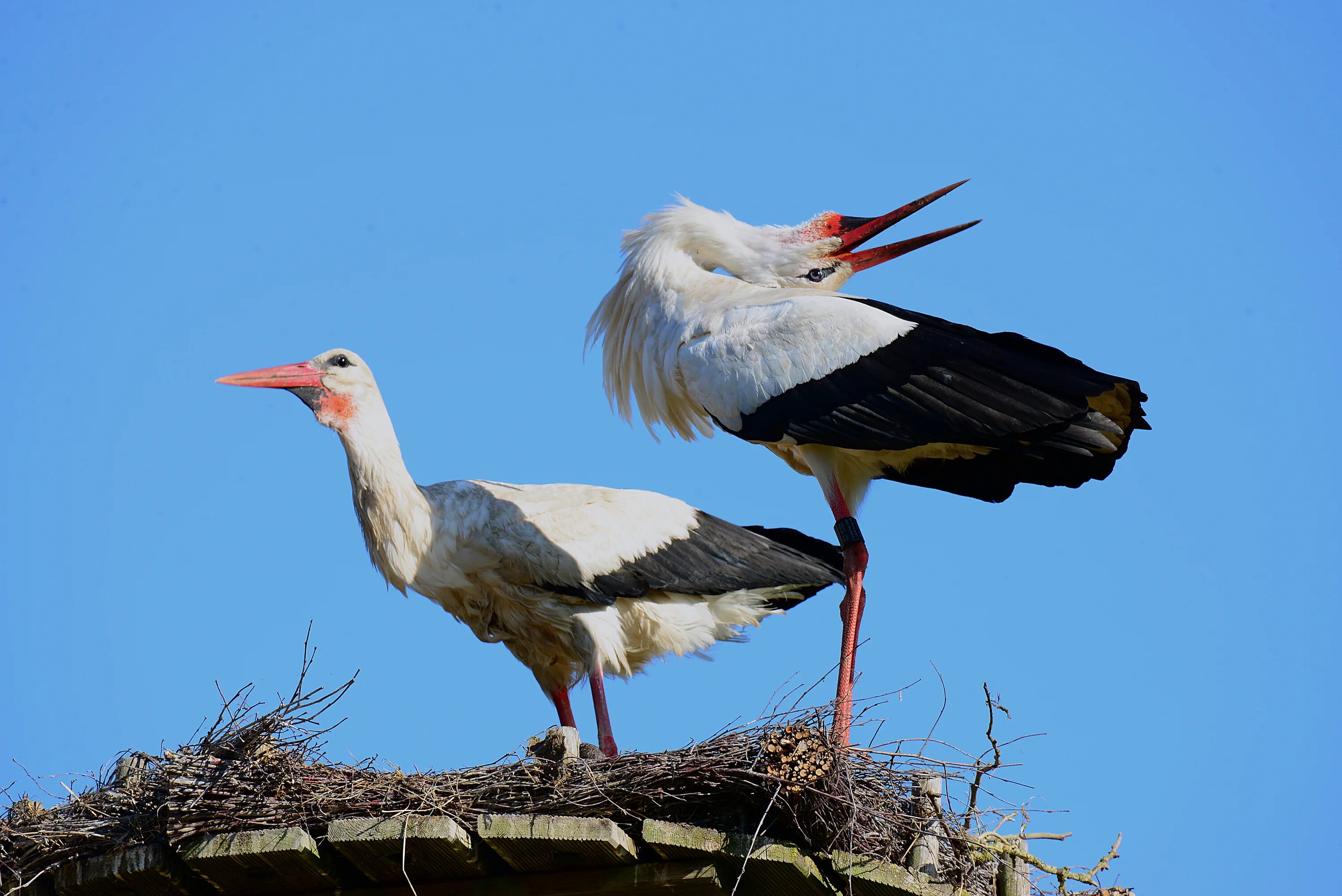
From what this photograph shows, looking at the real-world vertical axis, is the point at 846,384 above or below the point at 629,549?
above

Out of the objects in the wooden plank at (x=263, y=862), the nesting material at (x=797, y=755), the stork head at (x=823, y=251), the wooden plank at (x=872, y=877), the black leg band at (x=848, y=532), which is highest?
the stork head at (x=823, y=251)

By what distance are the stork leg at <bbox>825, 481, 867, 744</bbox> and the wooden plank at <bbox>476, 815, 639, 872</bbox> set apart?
194cm

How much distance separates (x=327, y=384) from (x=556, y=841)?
11.5 feet

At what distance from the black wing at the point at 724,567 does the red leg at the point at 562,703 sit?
2.04ft

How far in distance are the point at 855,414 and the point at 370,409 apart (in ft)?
7.56

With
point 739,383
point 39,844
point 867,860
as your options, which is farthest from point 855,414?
point 39,844

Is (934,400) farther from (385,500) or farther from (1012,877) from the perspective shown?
(385,500)

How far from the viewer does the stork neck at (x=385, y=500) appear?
6.79m

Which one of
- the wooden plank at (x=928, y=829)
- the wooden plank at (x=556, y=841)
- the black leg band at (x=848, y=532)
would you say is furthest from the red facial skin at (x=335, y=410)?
the wooden plank at (x=928, y=829)

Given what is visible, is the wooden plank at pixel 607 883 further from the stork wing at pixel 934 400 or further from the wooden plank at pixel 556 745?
the stork wing at pixel 934 400

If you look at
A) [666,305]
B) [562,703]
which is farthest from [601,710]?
[666,305]

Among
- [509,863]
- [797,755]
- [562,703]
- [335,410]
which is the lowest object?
[509,863]

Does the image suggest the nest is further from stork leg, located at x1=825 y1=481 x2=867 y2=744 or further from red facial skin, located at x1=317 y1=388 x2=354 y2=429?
red facial skin, located at x1=317 y1=388 x2=354 y2=429

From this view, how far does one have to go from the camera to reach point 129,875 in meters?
4.50
